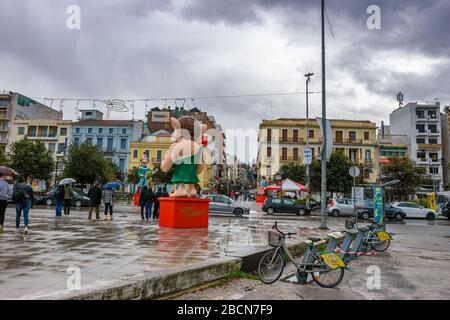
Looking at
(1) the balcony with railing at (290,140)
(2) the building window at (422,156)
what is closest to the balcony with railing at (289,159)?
(1) the balcony with railing at (290,140)

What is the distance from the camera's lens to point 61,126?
6512 centimetres

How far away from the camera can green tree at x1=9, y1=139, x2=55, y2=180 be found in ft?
141

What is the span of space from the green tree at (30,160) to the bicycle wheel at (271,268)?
42.9m

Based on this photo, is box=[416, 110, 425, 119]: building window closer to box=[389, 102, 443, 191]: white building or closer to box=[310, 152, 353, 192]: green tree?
box=[389, 102, 443, 191]: white building

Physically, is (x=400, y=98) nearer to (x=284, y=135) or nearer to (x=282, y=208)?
(x=284, y=135)

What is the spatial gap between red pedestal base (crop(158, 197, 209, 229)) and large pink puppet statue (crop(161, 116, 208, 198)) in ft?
1.47

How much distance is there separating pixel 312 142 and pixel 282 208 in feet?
126

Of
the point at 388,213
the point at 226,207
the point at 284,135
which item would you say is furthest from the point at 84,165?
the point at 284,135

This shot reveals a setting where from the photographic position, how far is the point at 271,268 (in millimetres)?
6195

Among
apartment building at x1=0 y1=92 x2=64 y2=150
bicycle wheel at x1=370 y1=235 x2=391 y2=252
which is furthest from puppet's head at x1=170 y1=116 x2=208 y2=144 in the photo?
apartment building at x1=0 y1=92 x2=64 y2=150

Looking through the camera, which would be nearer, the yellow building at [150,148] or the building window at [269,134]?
the yellow building at [150,148]

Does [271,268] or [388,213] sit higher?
[388,213]

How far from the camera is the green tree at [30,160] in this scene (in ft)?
141

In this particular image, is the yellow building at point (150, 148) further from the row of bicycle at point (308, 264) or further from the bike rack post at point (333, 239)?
the row of bicycle at point (308, 264)
